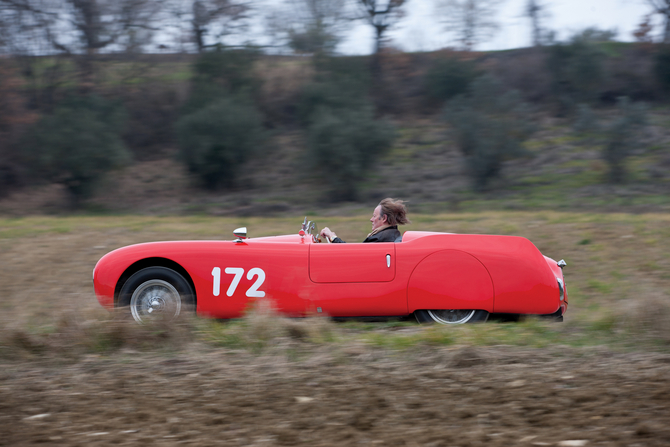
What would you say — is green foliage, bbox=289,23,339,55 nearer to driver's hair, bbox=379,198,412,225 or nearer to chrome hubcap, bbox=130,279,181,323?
driver's hair, bbox=379,198,412,225

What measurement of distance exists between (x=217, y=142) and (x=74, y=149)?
4.30 m

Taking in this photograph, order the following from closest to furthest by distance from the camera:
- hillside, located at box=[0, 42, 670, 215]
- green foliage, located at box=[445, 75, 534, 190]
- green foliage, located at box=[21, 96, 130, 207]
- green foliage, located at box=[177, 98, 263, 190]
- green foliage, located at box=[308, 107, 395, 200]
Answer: hillside, located at box=[0, 42, 670, 215]
green foliage, located at box=[308, 107, 395, 200]
green foliage, located at box=[445, 75, 534, 190]
green foliage, located at box=[21, 96, 130, 207]
green foliage, located at box=[177, 98, 263, 190]

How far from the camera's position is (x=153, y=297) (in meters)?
4.88

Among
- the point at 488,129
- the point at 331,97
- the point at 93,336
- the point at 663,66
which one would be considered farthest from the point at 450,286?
the point at 663,66

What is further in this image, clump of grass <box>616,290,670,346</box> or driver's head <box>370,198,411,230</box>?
driver's head <box>370,198,411,230</box>

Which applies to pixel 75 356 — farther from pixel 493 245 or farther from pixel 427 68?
pixel 427 68

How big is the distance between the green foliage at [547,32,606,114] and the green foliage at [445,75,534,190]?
5.86m

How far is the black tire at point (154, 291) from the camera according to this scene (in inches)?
190

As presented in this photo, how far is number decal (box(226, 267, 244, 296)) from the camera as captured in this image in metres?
4.83

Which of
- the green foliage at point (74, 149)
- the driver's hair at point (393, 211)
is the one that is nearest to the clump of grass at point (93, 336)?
the driver's hair at point (393, 211)

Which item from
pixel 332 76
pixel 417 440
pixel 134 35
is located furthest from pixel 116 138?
pixel 417 440

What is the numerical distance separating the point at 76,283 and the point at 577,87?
836 inches

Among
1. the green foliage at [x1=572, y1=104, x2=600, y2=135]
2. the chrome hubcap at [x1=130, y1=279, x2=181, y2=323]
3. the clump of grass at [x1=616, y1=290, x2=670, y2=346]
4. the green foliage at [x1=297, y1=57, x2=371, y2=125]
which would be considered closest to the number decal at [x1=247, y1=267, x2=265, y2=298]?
the chrome hubcap at [x1=130, y1=279, x2=181, y2=323]

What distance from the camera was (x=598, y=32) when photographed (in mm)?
24094
